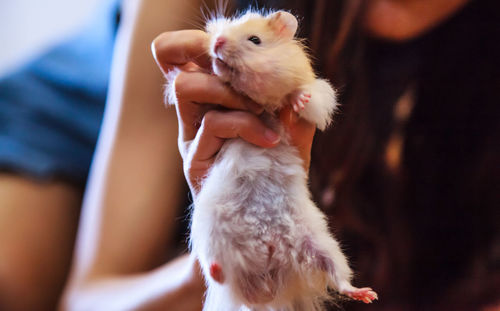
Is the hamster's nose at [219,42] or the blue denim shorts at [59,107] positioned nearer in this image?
the hamster's nose at [219,42]

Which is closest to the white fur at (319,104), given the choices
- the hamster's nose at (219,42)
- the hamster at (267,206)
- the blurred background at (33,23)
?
the hamster at (267,206)

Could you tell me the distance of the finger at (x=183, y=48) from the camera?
1.87ft

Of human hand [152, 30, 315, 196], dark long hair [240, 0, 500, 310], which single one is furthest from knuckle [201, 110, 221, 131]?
dark long hair [240, 0, 500, 310]

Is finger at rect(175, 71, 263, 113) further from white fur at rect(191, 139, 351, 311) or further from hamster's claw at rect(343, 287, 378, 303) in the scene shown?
hamster's claw at rect(343, 287, 378, 303)

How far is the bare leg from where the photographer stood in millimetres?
1154

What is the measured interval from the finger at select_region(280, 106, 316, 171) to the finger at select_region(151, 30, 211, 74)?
0.41 feet

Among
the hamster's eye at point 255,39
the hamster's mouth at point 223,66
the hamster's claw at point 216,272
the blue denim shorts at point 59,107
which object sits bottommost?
the blue denim shorts at point 59,107

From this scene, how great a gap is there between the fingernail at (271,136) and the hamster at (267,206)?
10 mm

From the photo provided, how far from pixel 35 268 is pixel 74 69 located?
0.63m

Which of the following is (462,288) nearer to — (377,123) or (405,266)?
(405,266)

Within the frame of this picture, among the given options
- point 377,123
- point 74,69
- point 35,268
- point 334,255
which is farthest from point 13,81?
point 334,255

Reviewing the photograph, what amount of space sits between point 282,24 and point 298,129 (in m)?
0.12

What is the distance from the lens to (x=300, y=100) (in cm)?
49

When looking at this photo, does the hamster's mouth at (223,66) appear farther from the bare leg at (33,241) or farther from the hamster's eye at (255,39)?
the bare leg at (33,241)
